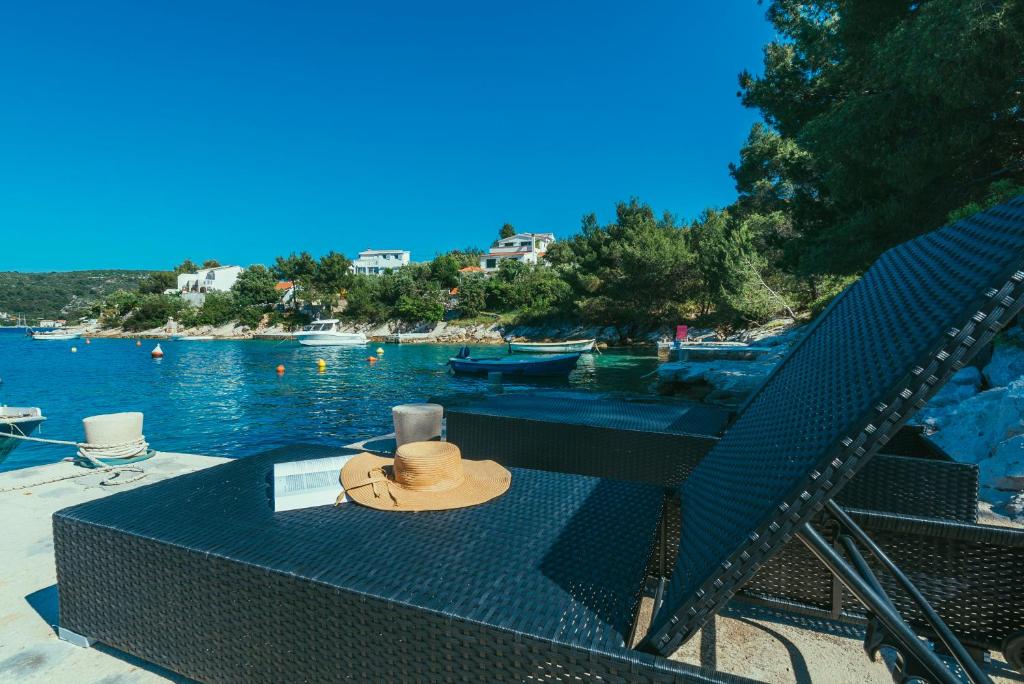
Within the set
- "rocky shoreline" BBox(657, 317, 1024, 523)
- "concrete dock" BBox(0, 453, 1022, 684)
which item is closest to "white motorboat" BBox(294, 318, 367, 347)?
"rocky shoreline" BBox(657, 317, 1024, 523)

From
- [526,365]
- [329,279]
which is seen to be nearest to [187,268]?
[329,279]

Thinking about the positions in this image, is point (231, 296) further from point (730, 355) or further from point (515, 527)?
point (515, 527)

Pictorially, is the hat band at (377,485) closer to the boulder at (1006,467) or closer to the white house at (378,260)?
the boulder at (1006,467)

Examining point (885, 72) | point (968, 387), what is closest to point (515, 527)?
point (968, 387)

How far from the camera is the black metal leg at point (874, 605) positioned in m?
1.02

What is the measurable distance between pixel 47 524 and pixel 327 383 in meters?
14.8

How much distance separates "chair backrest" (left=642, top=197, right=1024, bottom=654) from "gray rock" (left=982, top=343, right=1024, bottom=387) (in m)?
5.51

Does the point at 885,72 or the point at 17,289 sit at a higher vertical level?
the point at 17,289

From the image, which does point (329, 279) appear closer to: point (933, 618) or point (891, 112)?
point (891, 112)

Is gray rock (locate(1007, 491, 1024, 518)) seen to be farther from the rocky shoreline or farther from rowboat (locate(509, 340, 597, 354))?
rowboat (locate(509, 340, 597, 354))

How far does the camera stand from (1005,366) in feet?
18.2

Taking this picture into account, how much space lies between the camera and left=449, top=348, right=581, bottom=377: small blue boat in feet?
57.3

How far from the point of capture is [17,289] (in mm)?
85062

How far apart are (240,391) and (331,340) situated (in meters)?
19.5
